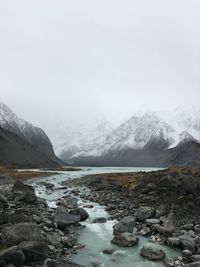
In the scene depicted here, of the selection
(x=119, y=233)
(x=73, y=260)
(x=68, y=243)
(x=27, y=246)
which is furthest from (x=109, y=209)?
(x=27, y=246)

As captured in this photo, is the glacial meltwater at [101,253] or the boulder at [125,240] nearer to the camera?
the glacial meltwater at [101,253]

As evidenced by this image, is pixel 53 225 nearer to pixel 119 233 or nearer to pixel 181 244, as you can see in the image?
pixel 119 233

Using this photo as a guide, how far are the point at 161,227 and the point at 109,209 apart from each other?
43.3ft

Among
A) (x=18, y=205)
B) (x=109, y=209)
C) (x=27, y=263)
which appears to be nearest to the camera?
(x=27, y=263)

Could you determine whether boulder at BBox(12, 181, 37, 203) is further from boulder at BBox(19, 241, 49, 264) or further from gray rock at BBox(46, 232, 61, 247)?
boulder at BBox(19, 241, 49, 264)

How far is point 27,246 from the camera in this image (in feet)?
87.9

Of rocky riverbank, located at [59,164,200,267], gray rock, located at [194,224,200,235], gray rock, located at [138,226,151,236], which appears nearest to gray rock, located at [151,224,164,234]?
rocky riverbank, located at [59,164,200,267]

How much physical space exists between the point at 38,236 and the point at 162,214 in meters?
18.8

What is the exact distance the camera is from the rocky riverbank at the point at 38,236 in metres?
25.6

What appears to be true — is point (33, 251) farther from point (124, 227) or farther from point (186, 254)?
point (124, 227)

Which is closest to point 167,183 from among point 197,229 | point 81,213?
point 81,213

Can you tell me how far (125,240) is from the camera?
34.2 m

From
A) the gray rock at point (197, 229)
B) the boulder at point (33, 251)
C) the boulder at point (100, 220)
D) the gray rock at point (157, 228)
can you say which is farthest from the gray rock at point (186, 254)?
the boulder at point (100, 220)

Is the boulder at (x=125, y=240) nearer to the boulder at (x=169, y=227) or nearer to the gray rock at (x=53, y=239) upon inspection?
the boulder at (x=169, y=227)
